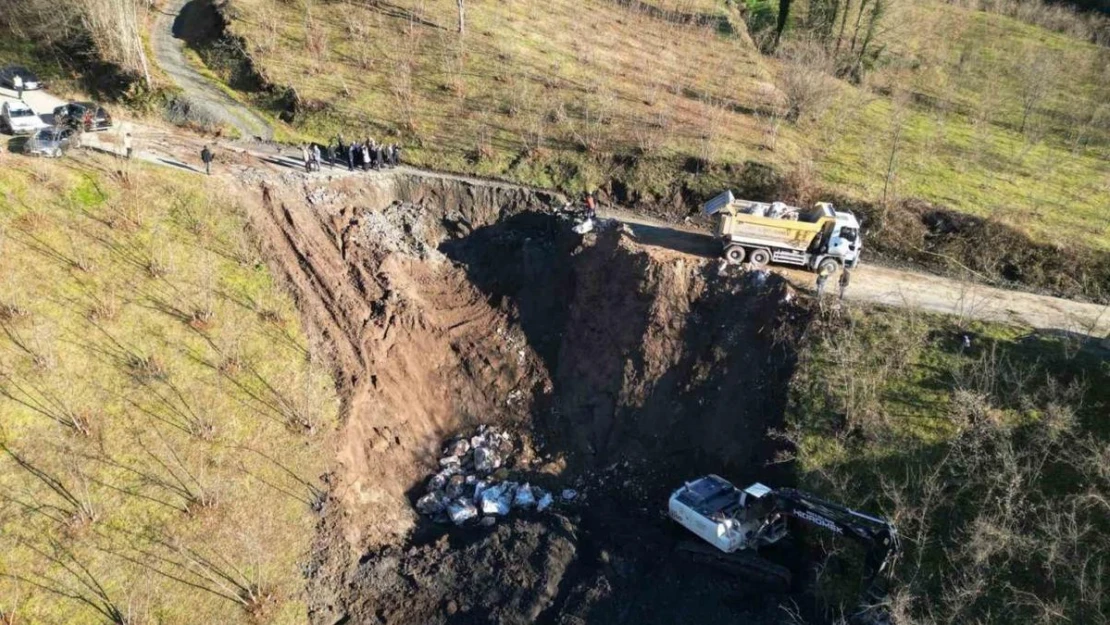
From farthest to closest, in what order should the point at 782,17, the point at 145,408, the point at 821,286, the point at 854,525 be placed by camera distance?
1. the point at 782,17
2. the point at 821,286
3. the point at 145,408
4. the point at 854,525

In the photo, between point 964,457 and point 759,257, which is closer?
point 964,457

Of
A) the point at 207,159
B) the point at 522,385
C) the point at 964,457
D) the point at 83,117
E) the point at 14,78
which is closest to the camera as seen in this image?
the point at 964,457

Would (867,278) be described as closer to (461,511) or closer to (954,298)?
(954,298)

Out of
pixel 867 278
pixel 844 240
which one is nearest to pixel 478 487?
pixel 844 240

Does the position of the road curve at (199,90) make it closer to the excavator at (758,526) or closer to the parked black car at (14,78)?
the parked black car at (14,78)

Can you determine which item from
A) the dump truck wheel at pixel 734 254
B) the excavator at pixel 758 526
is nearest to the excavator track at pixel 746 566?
the excavator at pixel 758 526

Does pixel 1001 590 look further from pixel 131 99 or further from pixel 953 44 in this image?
pixel 953 44

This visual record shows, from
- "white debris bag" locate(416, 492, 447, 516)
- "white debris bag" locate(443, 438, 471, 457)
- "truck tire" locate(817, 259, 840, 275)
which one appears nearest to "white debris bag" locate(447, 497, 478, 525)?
"white debris bag" locate(416, 492, 447, 516)
